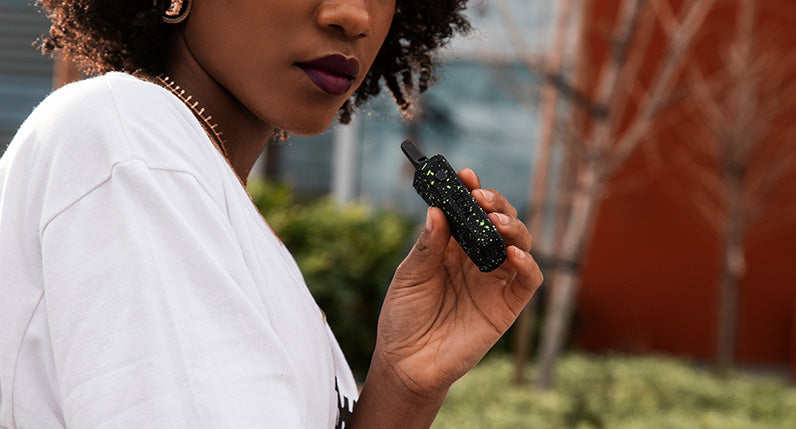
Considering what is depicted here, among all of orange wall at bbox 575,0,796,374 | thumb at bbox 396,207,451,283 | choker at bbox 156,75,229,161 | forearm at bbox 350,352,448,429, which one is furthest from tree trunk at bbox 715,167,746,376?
choker at bbox 156,75,229,161

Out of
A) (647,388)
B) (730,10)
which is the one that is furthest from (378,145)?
(647,388)

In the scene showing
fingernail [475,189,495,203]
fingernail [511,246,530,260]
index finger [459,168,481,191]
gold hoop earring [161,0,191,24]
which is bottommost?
fingernail [511,246,530,260]

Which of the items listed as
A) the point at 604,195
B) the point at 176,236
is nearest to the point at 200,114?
the point at 176,236

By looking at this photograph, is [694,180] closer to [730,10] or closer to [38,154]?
[730,10]

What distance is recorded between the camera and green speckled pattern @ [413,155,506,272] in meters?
1.05

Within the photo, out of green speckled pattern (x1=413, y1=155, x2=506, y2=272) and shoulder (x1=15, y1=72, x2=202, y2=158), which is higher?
green speckled pattern (x1=413, y1=155, x2=506, y2=272)

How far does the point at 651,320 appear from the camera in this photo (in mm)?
8422

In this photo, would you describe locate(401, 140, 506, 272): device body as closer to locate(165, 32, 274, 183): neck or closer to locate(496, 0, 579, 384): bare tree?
locate(165, 32, 274, 183): neck

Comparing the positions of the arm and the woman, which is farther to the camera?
the arm

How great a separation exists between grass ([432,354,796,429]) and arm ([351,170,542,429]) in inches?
131

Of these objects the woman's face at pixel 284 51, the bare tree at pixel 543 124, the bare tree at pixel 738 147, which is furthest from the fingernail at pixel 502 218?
the bare tree at pixel 738 147

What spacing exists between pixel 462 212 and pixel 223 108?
356mm

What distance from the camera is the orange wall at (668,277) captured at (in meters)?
8.27

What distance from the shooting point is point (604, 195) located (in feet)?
26.7
